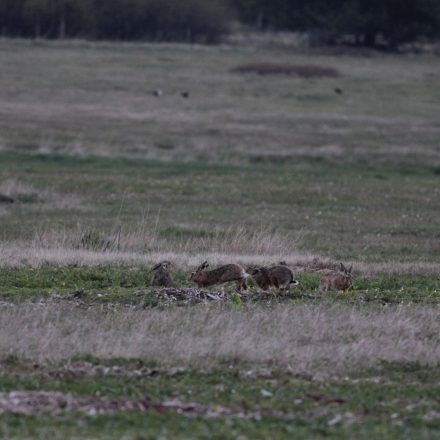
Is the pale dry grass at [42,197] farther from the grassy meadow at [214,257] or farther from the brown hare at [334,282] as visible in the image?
the brown hare at [334,282]

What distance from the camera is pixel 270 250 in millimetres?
17328

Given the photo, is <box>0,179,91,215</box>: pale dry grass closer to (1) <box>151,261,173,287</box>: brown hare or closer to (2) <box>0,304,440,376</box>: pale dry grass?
(1) <box>151,261,173,287</box>: brown hare

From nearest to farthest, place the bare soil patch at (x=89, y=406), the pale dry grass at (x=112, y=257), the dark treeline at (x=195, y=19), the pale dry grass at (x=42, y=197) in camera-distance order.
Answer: the bare soil patch at (x=89, y=406) → the pale dry grass at (x=112, y=257) → the pale dry grass at (x=42, y=197) → the dark treeline at (x=195, y=19)

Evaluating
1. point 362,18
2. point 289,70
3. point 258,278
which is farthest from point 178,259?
point 362,18

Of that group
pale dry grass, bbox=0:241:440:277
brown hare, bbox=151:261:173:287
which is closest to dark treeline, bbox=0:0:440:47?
pale dry grass, bbox=0:241:440:277

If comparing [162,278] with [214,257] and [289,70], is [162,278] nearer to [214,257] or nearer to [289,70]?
[214,257]

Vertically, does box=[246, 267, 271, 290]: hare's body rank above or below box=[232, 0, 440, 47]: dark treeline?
below

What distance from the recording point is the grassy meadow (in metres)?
7.86

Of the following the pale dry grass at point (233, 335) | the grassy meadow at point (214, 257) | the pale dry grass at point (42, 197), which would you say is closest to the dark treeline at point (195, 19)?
the grassy meadow at point (214, 257)

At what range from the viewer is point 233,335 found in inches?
385

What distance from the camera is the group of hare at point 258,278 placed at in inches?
503

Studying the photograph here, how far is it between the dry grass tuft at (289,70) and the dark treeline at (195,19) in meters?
14.9

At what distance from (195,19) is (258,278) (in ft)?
223

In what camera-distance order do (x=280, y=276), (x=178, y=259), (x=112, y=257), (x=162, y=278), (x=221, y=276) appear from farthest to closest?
(x=112, y=257)
(x=178, y=259)
(x=162, y=278)
(x=221, y=276)
(x=280, y=276)
